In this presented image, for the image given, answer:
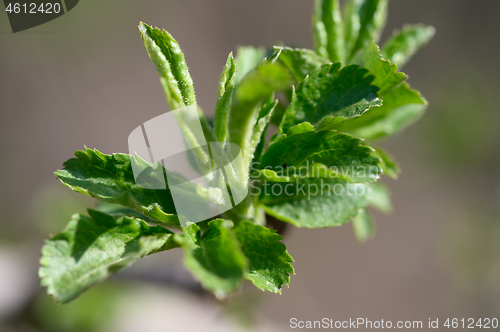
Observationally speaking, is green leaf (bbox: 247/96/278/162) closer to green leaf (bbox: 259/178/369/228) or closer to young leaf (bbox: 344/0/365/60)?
green leaf (bbox: 259/178/369/228)

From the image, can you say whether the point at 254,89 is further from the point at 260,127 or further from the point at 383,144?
the point at 383,144

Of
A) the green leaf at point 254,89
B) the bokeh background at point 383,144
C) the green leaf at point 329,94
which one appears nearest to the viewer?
the green leaf at point 254,89

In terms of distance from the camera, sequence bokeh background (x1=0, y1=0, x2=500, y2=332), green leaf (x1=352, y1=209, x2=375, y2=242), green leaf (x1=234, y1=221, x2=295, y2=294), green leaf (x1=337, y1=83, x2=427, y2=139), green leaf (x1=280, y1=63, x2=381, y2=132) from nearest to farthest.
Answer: green leaf (x1=234, y1=221, x2=295, y2=294) < green leaf (x1=280, y1=63, x2=381, y2=132) < green leaf (x1=337, y1=83, x2=427, y2=139) < green leaf (x1=352, y1=209, x2=375, y2=242) < bokeh background (x1=0, y1=0, x2=500, y2=332)

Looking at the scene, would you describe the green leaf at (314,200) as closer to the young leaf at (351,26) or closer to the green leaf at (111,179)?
the green leaf at (111,179)

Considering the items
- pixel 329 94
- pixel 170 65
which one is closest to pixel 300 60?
pixel 329 94

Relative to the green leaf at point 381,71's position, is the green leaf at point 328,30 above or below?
above

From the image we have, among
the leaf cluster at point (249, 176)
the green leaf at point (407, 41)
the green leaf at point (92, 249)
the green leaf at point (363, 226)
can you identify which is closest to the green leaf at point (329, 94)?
the leaf cluster at point (249, 176)

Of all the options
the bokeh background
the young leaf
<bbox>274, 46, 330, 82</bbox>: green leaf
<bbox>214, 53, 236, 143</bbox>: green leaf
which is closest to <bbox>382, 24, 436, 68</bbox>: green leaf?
the young leaf
